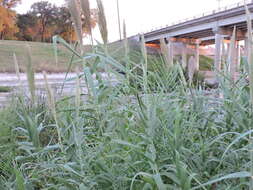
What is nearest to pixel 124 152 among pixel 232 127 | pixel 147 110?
pixel 147 110

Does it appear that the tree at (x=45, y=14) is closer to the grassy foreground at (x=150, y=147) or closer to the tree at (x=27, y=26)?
the tree at (x=27, y=26)

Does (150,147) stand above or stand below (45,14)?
below

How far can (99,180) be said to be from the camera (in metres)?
0.82

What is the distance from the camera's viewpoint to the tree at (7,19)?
22.1 meters

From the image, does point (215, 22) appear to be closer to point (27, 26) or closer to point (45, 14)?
point (45, 14)

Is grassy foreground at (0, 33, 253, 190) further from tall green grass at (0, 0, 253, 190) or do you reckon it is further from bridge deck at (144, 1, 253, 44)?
bridge deck at (144, 1, 253, 44)

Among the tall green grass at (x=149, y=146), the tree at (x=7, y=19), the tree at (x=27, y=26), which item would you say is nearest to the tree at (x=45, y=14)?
the tree at (x=27, y=26)

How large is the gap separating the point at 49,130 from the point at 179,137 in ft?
3.28

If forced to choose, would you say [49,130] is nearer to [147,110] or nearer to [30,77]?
[30,77]

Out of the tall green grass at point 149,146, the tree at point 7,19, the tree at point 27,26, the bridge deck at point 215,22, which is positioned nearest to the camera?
the tall green grass at point 149,146

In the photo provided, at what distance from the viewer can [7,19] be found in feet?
73.8

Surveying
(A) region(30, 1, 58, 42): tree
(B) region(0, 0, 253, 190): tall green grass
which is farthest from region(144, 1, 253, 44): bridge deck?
(A) region(30, 1, 58, 42): tree

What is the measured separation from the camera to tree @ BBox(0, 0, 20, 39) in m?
22.1

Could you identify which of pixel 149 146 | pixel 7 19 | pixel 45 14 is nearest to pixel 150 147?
pixel 149 146
